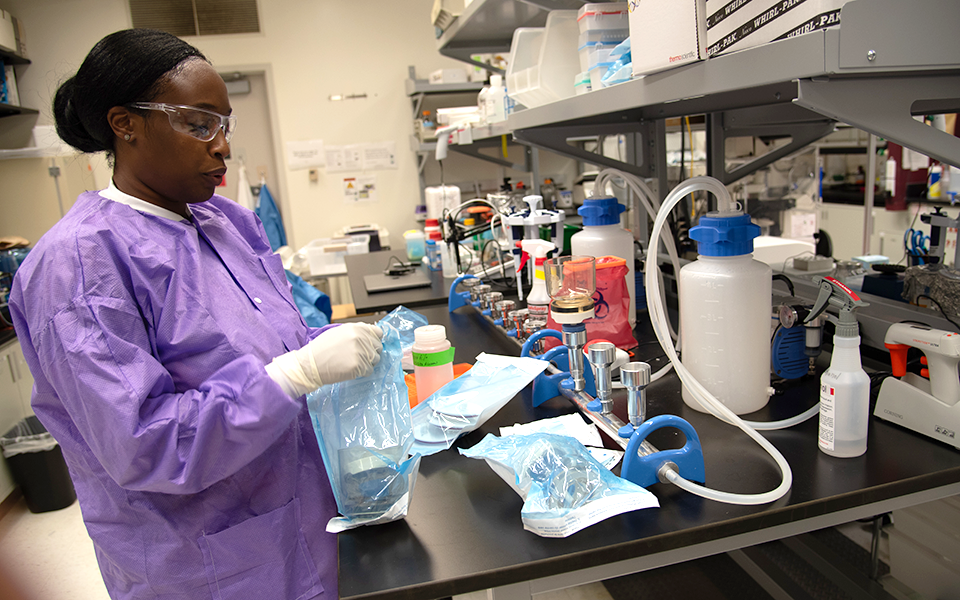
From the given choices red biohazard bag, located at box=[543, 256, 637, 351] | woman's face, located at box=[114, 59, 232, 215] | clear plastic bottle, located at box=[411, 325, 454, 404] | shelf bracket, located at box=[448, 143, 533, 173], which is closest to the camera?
woman's face, located at box=[114, 59, 232, 215]

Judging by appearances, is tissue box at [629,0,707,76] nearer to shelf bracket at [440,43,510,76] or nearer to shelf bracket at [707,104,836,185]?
shelf bracket at [707,104,836,185]

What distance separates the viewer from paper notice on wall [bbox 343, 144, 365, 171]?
5.39 metres

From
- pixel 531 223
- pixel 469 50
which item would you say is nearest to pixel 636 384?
pixel 531 223

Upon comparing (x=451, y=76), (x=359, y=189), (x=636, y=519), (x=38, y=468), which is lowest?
(x=38, y=468)

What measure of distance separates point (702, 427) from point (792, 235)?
10.6ft

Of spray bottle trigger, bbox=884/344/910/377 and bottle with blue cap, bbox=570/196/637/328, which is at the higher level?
bottle with blue cap, bbox=570/196/637/328

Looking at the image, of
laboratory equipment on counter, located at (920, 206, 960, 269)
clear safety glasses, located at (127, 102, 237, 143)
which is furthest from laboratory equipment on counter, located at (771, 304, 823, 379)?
clear safety glasses, located at (127, 102, 237, 143)

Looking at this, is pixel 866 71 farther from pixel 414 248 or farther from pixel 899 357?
pixel 414 248

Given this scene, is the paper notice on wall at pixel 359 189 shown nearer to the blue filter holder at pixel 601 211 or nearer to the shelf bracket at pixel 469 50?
the shelf bracket at pixel 469 50

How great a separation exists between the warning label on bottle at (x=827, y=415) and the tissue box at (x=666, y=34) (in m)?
0.54

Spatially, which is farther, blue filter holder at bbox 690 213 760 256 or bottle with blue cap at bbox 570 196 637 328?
bottle with blue cap at bbox 570 196 637 328

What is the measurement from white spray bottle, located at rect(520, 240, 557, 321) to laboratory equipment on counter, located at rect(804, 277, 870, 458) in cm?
75

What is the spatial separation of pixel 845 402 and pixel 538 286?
33.9 inches

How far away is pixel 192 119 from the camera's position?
106 cm
